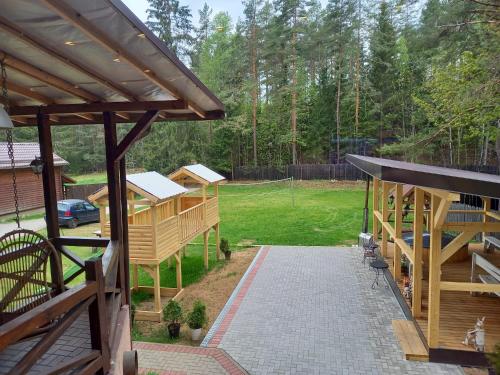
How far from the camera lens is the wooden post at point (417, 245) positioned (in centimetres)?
650

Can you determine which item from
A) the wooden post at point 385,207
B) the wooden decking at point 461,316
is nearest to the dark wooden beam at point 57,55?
the wooden decking at point 461,316

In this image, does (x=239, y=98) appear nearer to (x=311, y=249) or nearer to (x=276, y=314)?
(x=311, y=249)

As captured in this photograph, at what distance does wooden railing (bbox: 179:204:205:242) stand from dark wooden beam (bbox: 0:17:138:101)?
19.3ft

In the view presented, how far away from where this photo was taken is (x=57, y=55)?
3.29 meters

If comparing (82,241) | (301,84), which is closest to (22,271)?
(82,241)

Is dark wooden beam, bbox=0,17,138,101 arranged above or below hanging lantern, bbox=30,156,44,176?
above

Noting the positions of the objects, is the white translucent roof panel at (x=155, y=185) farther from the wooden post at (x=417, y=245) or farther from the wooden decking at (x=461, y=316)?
the wooden decking at (x=461, y=316)

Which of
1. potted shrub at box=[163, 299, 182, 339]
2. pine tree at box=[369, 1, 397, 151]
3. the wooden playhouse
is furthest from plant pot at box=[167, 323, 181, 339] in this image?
pine tree at box=[369, 1, 397, 151]

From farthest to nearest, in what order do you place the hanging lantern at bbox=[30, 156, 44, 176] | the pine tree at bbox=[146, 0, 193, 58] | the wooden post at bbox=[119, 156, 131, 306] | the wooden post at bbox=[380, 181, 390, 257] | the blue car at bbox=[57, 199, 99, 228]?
the pine tree at bbox=[146, 0, 193, 58] < the blue car at bbox=[57, 199, 99, 228] < the wooden post at bbox=[380, 181, 390, 257] < the wooden post at bbox=[119, 156, 131, 306] < the hanging lantern at bbox=[30, 156, 44, 176]

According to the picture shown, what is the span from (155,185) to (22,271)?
17.8ft

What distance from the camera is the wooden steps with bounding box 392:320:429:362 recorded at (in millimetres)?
5863

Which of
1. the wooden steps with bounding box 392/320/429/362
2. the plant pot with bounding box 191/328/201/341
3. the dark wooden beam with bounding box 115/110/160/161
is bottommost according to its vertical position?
the plant pot with bounding box 191/328/201/341

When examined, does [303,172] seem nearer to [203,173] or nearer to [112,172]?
[203,173]

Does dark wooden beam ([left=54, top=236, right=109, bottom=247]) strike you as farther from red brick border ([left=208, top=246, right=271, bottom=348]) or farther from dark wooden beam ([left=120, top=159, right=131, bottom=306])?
red brick border ([left=208, top=246, right=271, bottom=348])
